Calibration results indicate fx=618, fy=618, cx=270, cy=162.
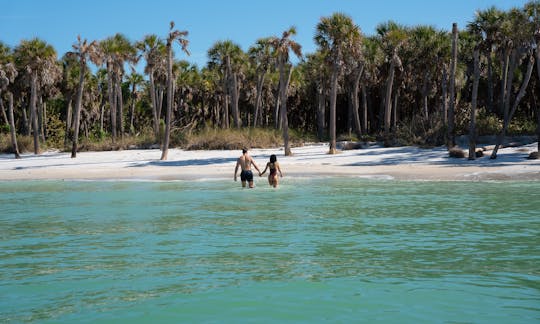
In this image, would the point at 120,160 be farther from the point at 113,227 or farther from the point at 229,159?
the point at 113,227

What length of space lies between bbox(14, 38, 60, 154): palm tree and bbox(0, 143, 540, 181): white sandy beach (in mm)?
4531

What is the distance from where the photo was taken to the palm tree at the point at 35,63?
41.2m

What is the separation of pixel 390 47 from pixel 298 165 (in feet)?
59.6

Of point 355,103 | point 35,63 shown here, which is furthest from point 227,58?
point 35,63

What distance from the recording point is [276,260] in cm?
918

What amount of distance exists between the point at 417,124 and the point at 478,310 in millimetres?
33620

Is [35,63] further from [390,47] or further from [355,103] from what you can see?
[390,47]

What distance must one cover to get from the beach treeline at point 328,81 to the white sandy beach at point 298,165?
63.0 inches

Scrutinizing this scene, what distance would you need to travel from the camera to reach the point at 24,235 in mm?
11961

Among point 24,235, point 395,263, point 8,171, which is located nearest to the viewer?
point 395,263

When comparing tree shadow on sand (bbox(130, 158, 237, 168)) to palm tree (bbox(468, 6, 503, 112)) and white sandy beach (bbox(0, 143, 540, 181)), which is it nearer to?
white sandy beach (bbox(0, 143, 540, 181))

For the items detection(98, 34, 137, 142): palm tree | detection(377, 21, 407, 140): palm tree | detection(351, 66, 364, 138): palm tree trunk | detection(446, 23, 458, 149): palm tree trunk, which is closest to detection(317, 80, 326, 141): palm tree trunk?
detection(351, 66, 364, 138): palm tree trunk

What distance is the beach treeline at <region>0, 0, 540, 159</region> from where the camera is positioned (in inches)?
1319

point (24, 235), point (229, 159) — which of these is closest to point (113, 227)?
point (24, 235)
